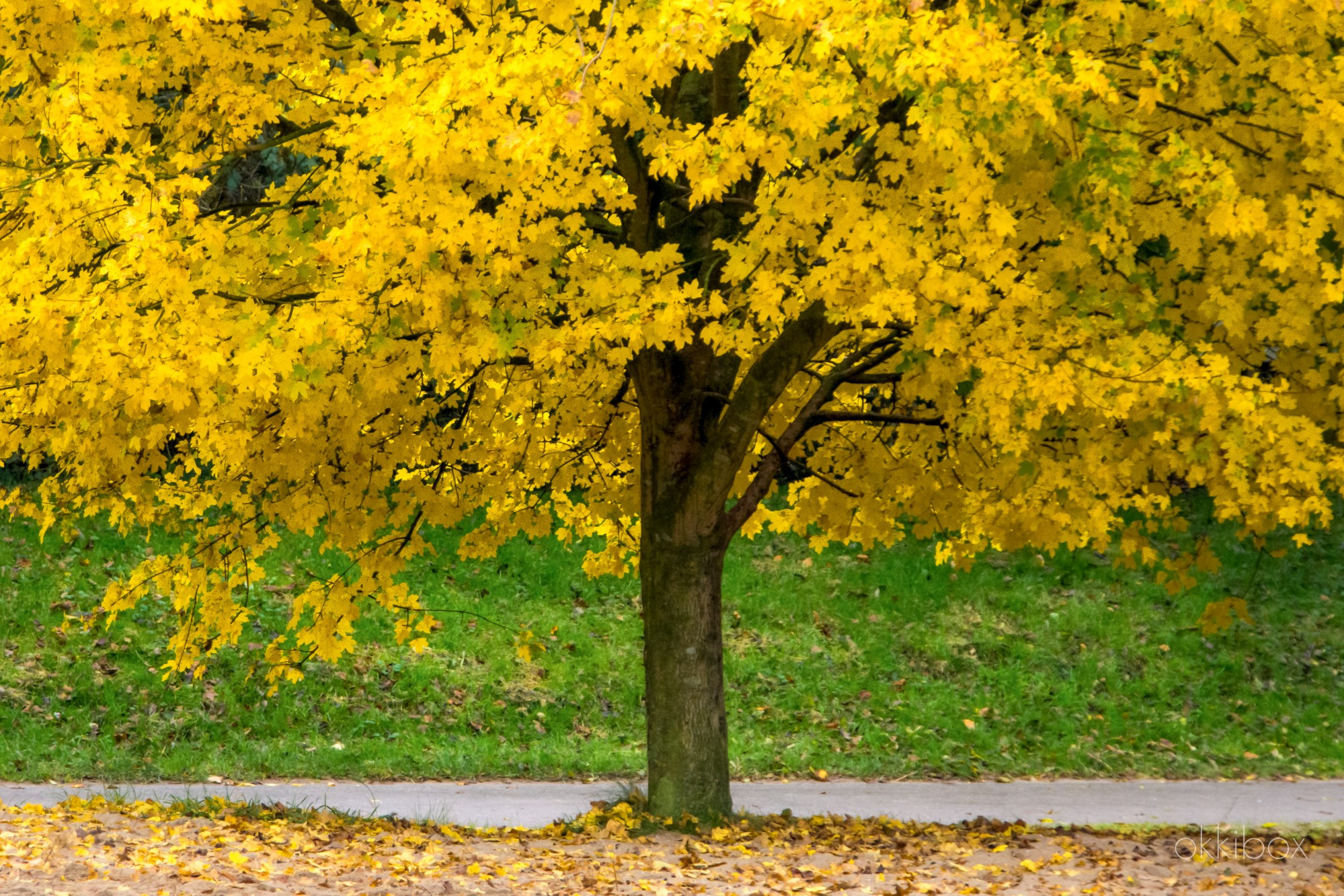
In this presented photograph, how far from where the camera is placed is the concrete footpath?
30.2 feet

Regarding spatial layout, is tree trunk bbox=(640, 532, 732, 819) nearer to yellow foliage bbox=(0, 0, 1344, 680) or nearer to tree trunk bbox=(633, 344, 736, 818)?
tree trunk bbox=(633, 344, 736, 818)

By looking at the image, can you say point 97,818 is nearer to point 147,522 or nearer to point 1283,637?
point 147,522

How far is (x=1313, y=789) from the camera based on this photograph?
34.4 feet

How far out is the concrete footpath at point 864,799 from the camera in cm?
921

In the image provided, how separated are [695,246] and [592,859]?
3.42 metres

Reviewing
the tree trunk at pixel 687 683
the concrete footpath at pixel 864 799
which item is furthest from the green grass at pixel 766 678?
the tree trunk at pixel 687 683

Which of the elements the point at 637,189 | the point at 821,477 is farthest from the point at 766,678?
the point at 637,189

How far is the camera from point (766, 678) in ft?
41.9

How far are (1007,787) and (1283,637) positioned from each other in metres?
5.34

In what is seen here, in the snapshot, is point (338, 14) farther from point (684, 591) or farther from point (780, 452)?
point (684, 591)

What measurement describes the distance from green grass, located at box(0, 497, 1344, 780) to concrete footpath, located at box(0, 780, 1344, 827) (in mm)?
490

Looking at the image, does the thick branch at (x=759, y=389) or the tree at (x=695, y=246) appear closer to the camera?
the tree at (x=695, y=246)

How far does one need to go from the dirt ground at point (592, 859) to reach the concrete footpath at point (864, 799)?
1.32 m

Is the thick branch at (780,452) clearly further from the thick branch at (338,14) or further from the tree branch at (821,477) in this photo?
the thick branch at (338,14)
